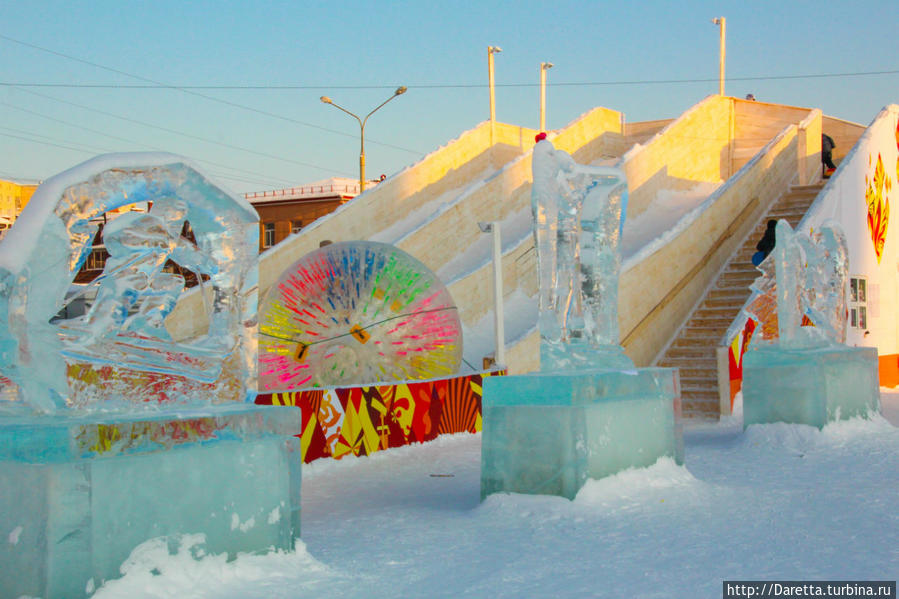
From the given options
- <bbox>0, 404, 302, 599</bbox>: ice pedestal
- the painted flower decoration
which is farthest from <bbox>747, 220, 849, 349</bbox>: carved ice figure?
<bbox>0, 404, 302, 599</bbox>: ice pedestal

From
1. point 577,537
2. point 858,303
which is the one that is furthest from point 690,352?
point 577,537

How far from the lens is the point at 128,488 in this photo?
14.5ft

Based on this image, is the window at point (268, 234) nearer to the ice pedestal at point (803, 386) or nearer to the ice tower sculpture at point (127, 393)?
the ice pedestal at point (803, 386)

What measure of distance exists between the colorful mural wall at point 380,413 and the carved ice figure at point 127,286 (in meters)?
3.30

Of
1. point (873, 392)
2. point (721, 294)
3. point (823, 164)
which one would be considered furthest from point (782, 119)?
point (873, 392)

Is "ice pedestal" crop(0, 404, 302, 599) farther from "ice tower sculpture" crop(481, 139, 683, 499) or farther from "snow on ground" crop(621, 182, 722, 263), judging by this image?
"snow on ground" crop(621, 182, 722, 263)

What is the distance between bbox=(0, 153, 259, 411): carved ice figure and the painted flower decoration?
605 inches

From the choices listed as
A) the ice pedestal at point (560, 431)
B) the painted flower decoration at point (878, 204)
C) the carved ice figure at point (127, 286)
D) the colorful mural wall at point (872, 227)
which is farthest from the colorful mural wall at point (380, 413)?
the painted flower decoration at point (878, 204)

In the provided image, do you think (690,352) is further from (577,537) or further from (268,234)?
(268,234)

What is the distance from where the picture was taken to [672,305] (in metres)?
16.5

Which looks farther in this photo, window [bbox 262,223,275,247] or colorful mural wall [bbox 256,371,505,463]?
window [bbox 262,223,275,247]

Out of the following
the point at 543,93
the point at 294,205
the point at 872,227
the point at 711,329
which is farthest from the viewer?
the point at 294,205

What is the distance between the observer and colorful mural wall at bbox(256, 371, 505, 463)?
9.57m

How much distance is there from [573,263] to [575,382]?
3.55 feet
